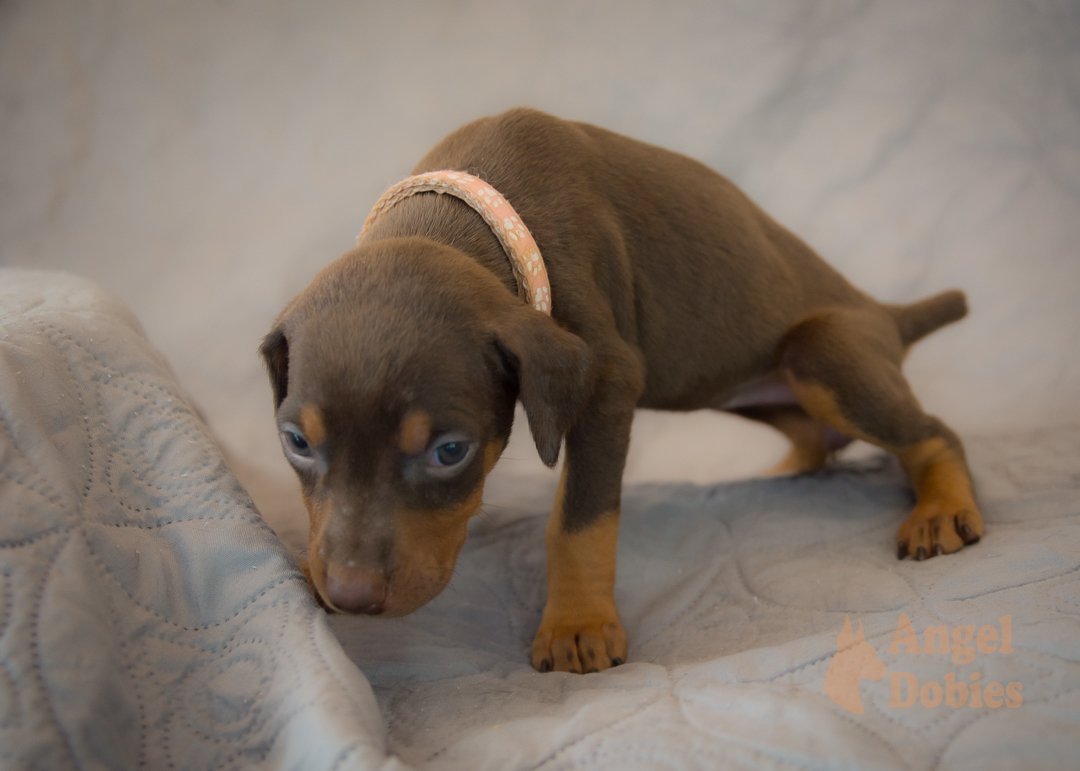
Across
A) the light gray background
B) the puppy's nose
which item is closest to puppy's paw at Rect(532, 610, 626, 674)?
the puppy's nose

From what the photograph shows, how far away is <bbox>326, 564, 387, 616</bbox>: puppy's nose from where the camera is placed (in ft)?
6.02

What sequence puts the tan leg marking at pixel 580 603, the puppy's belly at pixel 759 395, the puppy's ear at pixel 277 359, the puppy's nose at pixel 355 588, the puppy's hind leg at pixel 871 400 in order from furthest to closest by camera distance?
the puppy's belly at pixel 759 395 < the puppy's hind leg at pixel 871 400 < the tan leg marking at pixel 580 603 < the puppy's ear at pixel 277 359 < the puppy's nose at pixel 355 588

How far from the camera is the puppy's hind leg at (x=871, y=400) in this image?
300cm

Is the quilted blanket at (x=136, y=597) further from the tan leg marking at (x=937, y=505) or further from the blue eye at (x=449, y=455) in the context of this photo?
the tan leg marking at (x=937, y=505)

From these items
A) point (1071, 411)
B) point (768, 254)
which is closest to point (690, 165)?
point (768, 254)

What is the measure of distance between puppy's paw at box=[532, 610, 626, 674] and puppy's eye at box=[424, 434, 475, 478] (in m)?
0.64

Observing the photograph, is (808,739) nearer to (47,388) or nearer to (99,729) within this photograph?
(99,729)

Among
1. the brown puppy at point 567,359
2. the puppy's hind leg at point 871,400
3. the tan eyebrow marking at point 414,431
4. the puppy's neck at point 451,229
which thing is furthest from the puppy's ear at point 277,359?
the puppy's hind leg at point 871,400

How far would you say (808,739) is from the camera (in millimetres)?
1510

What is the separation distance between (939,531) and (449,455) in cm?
168

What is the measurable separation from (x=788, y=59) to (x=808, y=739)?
13.0 feet

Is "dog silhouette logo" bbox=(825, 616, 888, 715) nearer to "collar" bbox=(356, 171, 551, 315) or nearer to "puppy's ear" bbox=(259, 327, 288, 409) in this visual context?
"collar" bbox=(356, 171, 551, 315)

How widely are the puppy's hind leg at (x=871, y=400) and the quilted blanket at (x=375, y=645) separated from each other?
35 cm

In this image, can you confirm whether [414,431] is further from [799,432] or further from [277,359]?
[799,432]
